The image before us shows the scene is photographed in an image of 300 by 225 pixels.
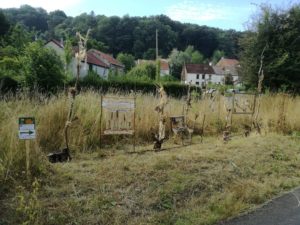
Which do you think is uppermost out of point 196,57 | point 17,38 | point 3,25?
point 3,25

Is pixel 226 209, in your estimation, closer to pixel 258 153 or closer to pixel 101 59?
pixel 258 153

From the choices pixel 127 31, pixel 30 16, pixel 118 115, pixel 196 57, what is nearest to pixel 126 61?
pixel 127 31

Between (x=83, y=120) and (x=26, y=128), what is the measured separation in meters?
2.99

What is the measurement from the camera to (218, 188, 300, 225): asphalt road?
4.34 meters

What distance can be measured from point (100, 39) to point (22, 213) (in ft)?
192

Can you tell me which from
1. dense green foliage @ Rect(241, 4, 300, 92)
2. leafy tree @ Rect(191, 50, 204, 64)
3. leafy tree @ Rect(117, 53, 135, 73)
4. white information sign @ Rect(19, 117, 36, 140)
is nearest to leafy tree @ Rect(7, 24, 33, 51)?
leafy tree @ Rect(117, 53, 135, 73)

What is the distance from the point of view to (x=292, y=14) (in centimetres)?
1714

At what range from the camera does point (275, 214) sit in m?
4.62

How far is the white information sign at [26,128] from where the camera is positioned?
4559mm

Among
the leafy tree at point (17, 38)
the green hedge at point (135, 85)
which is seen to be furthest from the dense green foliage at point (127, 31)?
the leafy tree at point (17, 38)

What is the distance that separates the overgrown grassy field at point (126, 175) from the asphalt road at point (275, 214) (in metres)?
0.16

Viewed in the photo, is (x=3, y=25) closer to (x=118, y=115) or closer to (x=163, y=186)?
(x=118, y=115)

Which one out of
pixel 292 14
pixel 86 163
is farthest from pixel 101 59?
pixel 86 163

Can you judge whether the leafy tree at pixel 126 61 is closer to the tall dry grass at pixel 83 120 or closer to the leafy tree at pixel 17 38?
the leafy tree at pixel 17 38
